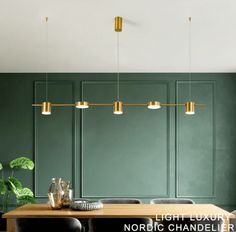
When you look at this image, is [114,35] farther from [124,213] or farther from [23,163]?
[23,163]

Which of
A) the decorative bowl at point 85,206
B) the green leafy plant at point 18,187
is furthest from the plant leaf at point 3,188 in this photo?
the decorative bowl at point 85,206

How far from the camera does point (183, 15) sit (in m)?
3.90

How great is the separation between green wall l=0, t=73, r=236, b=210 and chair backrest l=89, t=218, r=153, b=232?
273cm

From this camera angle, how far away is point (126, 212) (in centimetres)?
371

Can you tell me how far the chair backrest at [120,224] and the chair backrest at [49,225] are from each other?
0.14 meters

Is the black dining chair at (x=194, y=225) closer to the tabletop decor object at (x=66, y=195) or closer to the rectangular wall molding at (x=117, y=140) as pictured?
the tabletop decor object at (x=66, y=195)

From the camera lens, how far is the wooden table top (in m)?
3.58

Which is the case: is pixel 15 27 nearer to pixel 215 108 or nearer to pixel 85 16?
pixel 85 16

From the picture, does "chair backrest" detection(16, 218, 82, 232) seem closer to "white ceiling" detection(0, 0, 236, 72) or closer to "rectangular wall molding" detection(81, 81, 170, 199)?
"white ceiling" detection(0, 0, 236, 72)

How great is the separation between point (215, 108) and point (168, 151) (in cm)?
89

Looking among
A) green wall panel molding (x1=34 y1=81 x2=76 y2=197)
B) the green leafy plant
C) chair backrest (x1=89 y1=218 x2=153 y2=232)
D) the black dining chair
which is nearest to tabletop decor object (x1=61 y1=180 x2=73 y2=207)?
chair backrest (x1=89 y1=218 x2=153 y2=232)

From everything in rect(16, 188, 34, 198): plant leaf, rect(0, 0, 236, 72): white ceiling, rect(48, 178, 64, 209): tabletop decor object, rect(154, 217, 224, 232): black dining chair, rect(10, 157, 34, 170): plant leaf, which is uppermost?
rect(0, 0, 236, 72): white ceiling

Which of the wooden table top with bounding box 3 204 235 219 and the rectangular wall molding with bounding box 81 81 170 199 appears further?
the rectangular wall molding with bounding box 81 81 170 199

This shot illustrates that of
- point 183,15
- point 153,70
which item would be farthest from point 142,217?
point 153,70
